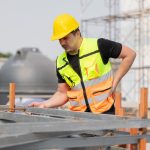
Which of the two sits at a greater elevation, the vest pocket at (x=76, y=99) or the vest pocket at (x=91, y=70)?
the vest pocket at (x=91, y=70)

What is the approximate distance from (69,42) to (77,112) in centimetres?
66

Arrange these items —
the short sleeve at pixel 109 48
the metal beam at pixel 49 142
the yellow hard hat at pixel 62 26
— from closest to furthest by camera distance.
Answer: the metal beam at pixel 49 142 → the yellow hard hat at pixel 62 26 → the short sleeve at pixel 109 48

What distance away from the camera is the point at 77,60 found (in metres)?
3.67

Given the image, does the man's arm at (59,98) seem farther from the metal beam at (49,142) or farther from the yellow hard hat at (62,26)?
the metal beam at (49,142)

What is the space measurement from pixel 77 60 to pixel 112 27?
18.0m

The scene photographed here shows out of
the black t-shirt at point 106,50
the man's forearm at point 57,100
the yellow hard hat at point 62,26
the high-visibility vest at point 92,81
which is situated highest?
the yellow hard hat at point 62,26

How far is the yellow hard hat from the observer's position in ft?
11.3

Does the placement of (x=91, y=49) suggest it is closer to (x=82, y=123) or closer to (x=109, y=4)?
(x=82, y=123)

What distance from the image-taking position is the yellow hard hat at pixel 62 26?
11.3 ft

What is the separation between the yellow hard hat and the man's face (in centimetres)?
4

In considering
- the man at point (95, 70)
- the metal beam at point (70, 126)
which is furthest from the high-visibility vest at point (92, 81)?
the metal beam at point (70, 126)

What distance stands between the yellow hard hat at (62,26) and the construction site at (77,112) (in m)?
0.51

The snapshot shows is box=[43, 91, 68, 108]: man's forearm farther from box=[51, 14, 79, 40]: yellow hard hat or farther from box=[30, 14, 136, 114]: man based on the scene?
box=[51, 14, 79, 40]: yellow hard hat

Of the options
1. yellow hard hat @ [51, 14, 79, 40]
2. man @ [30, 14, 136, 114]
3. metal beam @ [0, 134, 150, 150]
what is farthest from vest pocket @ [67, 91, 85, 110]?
metal beam @ [0, 134, 150, 150]
